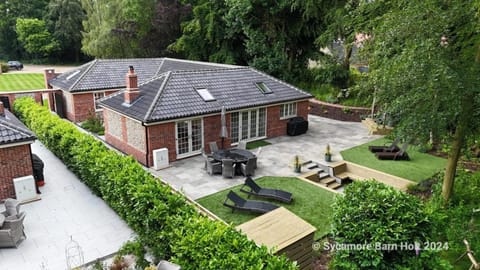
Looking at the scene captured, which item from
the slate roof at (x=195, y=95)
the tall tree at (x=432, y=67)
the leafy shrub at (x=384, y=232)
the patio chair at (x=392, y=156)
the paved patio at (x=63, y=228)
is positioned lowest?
the paved patio at (x=63, y=228)

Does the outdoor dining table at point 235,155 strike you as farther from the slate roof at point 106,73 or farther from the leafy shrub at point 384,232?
the slate roof at point 106,73

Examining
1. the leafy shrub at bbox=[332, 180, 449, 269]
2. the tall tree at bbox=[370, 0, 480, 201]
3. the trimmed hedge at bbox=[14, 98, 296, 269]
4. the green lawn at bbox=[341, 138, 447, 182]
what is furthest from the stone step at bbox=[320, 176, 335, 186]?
the trimmed hedge at bbox=[14, 98, 296, 269]

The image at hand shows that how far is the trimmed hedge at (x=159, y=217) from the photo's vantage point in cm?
611

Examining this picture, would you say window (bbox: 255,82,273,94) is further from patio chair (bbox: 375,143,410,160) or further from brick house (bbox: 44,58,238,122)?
brick house (bbox: 44,58,238,122)

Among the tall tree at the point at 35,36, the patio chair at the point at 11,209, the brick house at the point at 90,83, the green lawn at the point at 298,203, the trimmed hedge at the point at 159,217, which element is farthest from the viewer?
the tall tree at the point at 35,36

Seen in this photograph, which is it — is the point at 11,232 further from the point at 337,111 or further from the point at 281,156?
the point at 337,111

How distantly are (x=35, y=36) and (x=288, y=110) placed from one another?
5209 centimetres

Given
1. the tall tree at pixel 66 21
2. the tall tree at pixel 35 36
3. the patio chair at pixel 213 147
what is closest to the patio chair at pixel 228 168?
the patio chair at pixel 213 147

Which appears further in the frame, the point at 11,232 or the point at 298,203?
the point at 298,203

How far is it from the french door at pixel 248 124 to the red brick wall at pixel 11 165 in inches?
355

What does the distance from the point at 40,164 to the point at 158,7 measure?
26755 mm

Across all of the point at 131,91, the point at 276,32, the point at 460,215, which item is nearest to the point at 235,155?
the point at 131,91

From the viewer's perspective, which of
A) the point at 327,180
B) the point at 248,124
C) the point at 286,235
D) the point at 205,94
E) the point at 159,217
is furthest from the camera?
the point at 248,124

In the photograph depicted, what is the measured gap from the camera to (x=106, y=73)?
24.1m
